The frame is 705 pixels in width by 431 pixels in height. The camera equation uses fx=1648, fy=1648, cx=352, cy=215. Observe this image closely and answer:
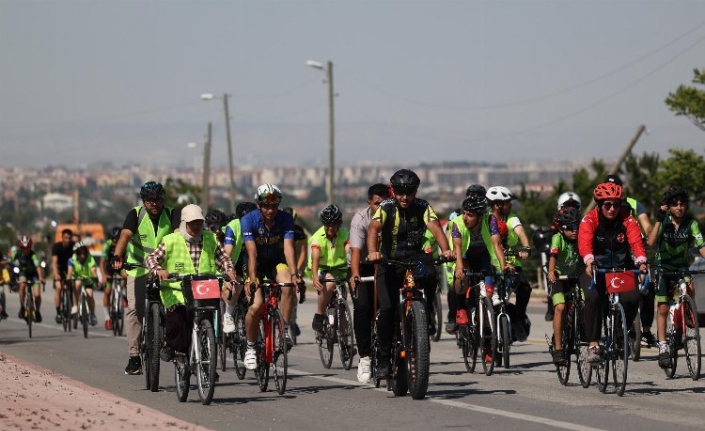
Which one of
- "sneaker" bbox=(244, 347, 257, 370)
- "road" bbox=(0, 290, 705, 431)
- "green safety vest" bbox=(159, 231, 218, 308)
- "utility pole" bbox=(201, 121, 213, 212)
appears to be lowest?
"road" bbox=(0, 290, 705, 431)

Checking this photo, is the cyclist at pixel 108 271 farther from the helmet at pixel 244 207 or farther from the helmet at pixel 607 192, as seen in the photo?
the helmet at pixel 607 192

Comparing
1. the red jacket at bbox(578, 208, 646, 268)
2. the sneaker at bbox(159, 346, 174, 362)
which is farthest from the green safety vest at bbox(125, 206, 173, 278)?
the red jacket at bbox(578, 208, 646, 268)

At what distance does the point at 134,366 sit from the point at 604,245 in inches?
202

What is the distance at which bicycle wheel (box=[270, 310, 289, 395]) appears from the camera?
14.6 metres

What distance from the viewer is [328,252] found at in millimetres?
18844

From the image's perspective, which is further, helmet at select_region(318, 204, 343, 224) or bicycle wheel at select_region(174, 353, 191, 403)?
helmet at select_region(318, 204, 343, 224)

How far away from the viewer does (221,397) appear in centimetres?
1460

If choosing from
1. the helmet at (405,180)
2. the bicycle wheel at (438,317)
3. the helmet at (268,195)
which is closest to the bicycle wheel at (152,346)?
the helmet at (268,195)

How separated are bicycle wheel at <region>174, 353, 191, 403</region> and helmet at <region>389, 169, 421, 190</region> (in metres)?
2.32

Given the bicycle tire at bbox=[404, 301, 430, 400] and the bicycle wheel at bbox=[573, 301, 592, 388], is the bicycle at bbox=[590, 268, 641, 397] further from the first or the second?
the bicycle tire at bbox=[404, 301, 430, 400]

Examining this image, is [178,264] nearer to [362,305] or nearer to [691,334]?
[362,305]

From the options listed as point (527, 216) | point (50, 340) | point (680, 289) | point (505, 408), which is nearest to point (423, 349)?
point (505, 408)

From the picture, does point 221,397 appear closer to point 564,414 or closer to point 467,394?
point 467,394

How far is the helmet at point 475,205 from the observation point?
55.1 feet
